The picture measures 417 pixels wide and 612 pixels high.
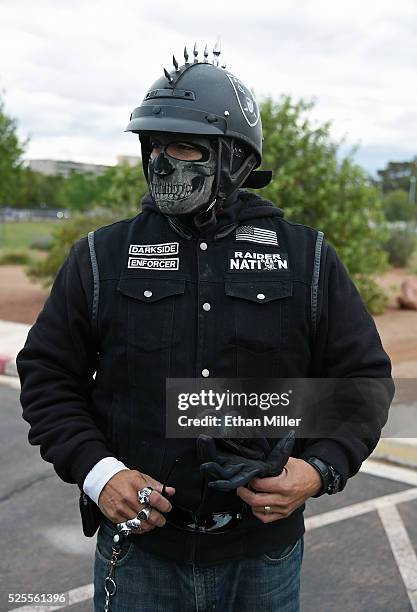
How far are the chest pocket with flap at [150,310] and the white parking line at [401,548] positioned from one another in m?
2.54

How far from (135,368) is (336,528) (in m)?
3.03

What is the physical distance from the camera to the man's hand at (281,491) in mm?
1717

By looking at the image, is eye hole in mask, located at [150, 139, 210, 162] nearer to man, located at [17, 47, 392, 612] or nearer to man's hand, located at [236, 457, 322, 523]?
man, located at [17, 47, 392, 612]

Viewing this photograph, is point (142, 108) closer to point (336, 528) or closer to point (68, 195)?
point (336, 528)

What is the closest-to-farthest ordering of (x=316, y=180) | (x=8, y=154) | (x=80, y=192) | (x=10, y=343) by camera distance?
(x=10, y=343) < (x=316, y=180) < (x=8, y=154) < (x=80, y=192)

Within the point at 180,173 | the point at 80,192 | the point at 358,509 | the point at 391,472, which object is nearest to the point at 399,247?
the point at 391,472

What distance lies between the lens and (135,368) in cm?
186

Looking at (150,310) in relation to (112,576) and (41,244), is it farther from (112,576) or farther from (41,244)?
→ (41,244)

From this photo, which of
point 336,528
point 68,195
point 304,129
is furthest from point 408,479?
point 68,195

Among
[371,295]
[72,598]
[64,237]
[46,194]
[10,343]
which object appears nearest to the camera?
[72,598]

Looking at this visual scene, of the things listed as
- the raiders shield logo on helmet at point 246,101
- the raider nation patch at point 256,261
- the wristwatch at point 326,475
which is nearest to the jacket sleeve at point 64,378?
the raider nation patch at point 256,261

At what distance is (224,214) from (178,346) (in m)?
0.41

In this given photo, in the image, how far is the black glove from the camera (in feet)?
5.33

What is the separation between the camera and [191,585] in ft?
6.13
